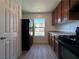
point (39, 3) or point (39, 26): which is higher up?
point (39, 3)

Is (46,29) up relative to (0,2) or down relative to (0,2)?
down

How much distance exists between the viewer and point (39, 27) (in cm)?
859

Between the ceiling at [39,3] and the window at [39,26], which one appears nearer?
the ceiling at [39,3]

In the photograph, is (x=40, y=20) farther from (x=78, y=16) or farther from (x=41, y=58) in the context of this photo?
(x=78, y=16)

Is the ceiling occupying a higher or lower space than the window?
higher

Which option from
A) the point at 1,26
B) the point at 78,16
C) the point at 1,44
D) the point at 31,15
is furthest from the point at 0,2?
the point at 31,15

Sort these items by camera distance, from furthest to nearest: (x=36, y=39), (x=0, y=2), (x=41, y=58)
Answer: (x=36, y=39), (x=41, y=58), (x=0, y=2)

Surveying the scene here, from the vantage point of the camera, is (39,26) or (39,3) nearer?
(39,3)

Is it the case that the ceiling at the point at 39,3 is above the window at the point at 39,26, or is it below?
above

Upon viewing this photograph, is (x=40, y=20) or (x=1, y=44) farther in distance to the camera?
(x=40, y=20)

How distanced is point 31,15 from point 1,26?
6.32 meters

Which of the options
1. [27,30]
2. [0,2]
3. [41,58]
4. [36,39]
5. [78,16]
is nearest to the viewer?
[0,2]

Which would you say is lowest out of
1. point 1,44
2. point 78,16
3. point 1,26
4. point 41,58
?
point 41,58

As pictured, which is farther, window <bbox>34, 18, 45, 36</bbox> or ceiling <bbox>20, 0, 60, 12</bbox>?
window <bbox>34, 18, 45, 36</bbox>
